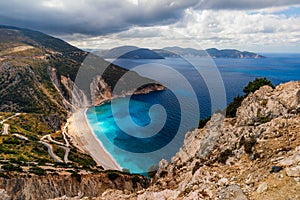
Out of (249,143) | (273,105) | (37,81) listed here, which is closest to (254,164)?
(249,143)

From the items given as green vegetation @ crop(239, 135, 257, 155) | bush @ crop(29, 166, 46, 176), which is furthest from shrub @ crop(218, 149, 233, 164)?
bush @ crop(29, 166, 46, 176)

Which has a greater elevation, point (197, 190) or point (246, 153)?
point (246, 153)

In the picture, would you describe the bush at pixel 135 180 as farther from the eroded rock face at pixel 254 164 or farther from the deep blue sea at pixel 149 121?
the eroded rock face at pixel 254 164

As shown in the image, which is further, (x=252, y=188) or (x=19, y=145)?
(x=19, y=145)

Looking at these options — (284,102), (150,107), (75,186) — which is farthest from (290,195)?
(150,107)

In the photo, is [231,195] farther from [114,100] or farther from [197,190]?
[114,100]

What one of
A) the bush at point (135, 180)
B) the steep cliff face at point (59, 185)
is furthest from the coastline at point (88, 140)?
the steep cliff face at point (59, 185)

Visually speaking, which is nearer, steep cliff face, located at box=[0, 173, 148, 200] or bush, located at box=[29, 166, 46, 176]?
steep cliff face, located at box=[0, 173, 148, 200]

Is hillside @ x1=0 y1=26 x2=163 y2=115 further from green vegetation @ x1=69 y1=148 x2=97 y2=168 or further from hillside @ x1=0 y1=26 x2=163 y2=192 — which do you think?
green vegetation @ x1=69 y1=148 x2=97 y2=168
